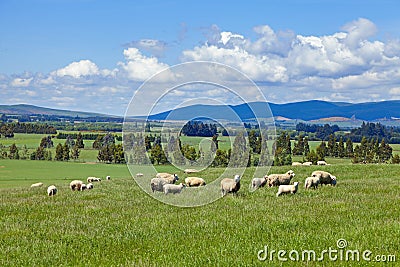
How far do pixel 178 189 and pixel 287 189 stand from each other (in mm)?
5140

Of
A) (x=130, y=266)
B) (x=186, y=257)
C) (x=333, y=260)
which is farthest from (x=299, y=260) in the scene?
(x=130, y=266)

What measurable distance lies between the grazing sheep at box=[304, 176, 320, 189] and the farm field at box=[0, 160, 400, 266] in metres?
2.72

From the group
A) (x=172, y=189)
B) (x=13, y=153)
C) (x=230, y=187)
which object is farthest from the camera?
(x=13, y=153)

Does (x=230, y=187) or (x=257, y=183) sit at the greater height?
(x=230, y=187)

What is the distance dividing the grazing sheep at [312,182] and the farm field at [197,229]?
2.72 metres

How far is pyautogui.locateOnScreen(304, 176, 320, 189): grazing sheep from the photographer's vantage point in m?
24.1

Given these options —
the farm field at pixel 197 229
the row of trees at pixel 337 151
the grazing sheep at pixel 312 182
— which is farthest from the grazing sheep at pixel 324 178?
the row of trees at pixel 337 151

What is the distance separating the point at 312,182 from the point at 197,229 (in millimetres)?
11696

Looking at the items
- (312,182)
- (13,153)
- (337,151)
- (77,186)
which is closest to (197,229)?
(312,182)

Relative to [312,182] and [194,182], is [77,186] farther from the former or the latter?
[312,182]

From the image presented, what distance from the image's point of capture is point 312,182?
955 inches

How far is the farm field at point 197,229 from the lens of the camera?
36.9 feet

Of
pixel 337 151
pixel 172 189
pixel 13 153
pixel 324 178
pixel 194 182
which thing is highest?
pixel 324 178

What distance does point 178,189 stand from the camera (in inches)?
909
